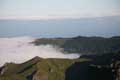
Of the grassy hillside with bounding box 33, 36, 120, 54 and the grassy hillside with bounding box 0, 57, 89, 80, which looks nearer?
the grassy hillside with bounding box 0, 57, 89, 80

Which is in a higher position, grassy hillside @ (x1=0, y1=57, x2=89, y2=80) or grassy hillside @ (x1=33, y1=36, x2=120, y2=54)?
grassy hillside @ (x1=0, y1=57, x2=89, y2=80)

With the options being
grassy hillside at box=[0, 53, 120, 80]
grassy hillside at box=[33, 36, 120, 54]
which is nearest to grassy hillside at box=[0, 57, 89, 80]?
grassy hillside at box=[0, 53, 120, 80]

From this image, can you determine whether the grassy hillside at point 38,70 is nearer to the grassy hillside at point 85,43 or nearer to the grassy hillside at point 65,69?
the grassy hillside at point 65,69

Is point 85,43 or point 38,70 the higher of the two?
point 38,70

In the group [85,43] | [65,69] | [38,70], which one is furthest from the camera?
[85,43]

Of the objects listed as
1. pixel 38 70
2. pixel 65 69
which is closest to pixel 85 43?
pixel 65 69

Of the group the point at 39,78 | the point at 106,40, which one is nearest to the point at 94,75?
the point at 39,78

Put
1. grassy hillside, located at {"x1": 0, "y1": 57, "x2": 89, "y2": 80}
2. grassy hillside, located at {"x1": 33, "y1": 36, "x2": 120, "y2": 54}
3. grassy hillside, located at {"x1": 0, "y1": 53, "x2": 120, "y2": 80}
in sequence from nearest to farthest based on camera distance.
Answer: grassy hillside, located at {"x1": 0, "y1": 53, "x2": 120, "y2": 80}, grassy hillside, located at {"x1": 0, "y1": 57, "x2": 89, "y2": 80}, grassy hillside, located at {"x1": 33, "y1": 36, "x2": 120, "y2": 54}

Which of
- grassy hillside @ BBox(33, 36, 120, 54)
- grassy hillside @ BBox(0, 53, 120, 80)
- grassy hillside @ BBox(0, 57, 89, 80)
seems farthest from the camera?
grassy hillside @ BBox(33, 36, 120, 54)

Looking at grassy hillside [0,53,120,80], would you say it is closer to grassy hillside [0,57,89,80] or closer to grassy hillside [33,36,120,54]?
grassy hillside [0,57,89,80]

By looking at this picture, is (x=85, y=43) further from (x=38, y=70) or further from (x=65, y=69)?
(x=38, y=70)
